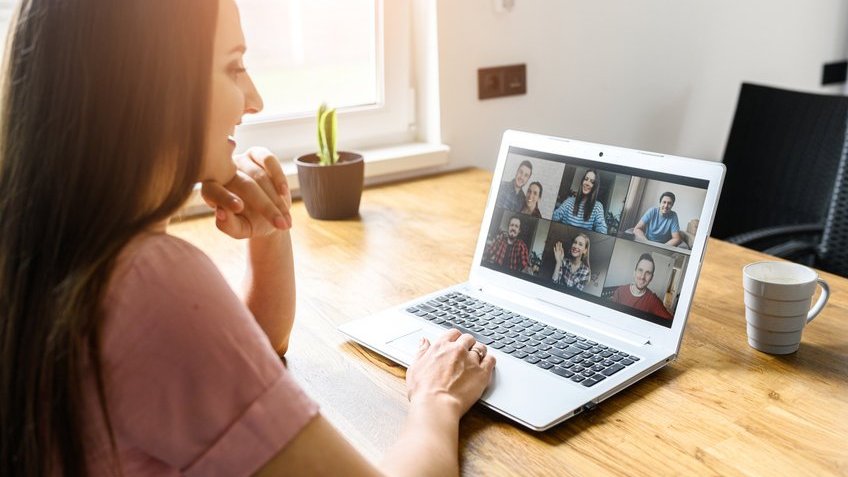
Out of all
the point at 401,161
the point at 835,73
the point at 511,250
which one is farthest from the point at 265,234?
the point at 835,73

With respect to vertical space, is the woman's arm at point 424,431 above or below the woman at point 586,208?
below

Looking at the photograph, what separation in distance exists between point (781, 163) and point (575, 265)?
1.31 meters

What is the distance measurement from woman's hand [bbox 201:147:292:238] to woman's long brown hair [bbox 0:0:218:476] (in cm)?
31

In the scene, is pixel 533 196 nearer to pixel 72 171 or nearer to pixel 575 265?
pixel 575 265

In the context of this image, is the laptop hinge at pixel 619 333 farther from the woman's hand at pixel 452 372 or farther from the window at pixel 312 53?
the window at pixel 312 53

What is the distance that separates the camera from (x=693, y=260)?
0.98 meters

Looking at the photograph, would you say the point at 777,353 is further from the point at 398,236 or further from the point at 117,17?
the point at 117,17

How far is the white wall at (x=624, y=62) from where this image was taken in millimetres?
2010

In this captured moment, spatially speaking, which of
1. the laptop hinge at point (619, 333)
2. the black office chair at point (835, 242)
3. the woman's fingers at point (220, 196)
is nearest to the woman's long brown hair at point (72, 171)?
the woman's fingers at point (220, 196)

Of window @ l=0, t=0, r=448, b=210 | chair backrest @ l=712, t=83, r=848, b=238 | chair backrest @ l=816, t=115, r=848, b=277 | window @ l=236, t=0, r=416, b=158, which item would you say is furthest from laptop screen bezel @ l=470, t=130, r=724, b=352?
chair backrest @ l=712, t=83, r=848, b=238

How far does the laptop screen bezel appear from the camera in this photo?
3.20 feet

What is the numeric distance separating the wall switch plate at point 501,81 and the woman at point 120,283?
1443mm

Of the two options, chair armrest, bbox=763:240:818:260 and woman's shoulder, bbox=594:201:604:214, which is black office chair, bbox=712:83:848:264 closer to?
chair armrest, bbox=763:240:818:260

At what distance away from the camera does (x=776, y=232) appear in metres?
1.87
